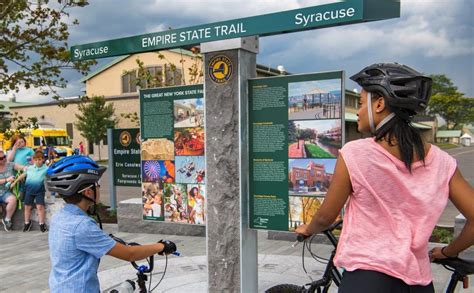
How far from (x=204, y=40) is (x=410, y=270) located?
3.03 m

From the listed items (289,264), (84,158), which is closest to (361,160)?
(84,158)

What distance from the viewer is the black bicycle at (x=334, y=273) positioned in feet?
8.08

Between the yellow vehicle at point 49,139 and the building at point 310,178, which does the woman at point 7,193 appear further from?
the yellow vehicle at point 49,139

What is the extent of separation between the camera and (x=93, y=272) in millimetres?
2557

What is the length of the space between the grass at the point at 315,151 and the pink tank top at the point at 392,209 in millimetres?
2133

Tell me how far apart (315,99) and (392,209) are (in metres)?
2.26

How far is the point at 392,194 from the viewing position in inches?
76.5

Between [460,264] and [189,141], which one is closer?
[460,264]

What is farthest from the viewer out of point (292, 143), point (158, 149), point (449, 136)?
point (449, 136)

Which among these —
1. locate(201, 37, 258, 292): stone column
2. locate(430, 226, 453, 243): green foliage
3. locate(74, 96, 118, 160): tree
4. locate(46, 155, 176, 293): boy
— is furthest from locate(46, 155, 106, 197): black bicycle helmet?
locate(74, 96, 118, 160): tree

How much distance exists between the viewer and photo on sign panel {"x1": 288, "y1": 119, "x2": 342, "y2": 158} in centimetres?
406

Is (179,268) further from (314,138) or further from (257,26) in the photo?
(257,26)

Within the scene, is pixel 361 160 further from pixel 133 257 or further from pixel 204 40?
pixel 204 40

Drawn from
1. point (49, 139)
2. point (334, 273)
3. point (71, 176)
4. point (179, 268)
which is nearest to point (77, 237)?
point (71, 176)
